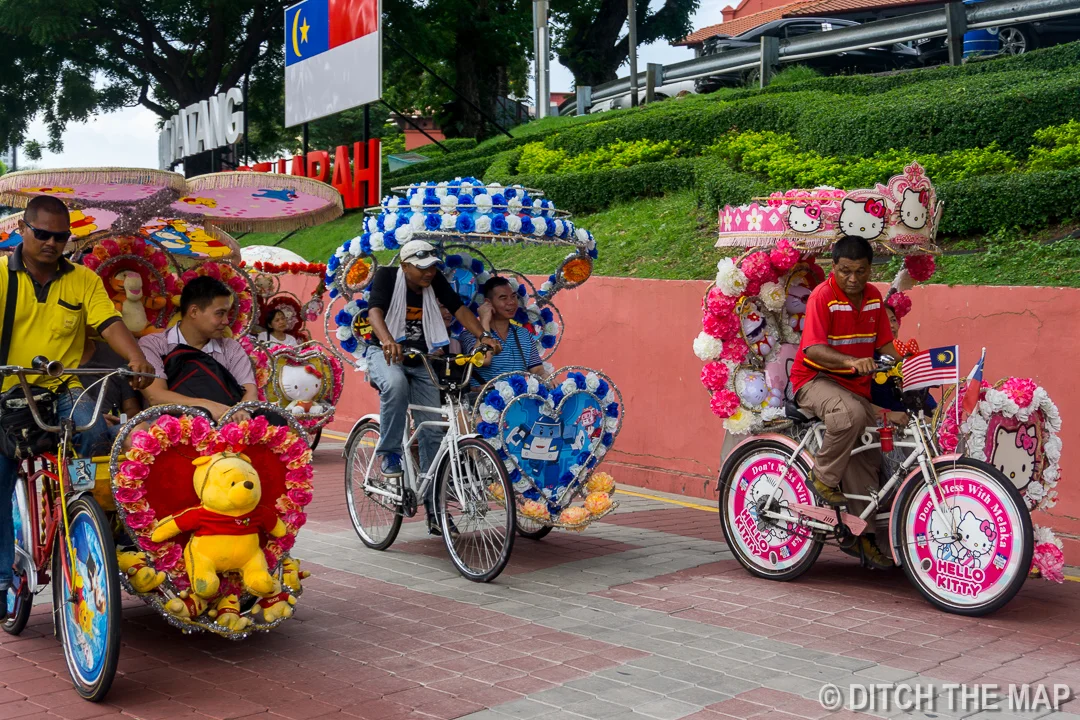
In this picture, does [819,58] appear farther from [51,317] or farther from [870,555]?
[51,317]

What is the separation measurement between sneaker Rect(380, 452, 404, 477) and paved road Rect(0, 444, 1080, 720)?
0.59 meters

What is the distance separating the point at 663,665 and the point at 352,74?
57.5 ft

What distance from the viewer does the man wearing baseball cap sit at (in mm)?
7371

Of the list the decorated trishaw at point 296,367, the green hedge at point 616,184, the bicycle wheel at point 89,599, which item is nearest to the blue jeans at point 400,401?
the bicycle wheel at point 89,599

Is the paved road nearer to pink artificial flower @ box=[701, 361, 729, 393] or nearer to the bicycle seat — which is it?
the bicycle seat

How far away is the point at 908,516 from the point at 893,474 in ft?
1.07

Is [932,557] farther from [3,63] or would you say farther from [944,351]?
[3,63]

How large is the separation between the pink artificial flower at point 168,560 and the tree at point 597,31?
31.1 meters

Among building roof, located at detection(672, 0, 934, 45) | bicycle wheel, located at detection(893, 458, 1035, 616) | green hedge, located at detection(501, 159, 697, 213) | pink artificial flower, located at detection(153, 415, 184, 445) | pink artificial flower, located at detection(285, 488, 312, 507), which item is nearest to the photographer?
pink artificial flower, located at detection(153, 415, 184, 445)

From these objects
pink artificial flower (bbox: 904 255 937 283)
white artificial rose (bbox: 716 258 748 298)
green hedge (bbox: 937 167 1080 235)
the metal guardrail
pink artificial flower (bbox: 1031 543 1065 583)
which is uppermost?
A: the metal guardrail

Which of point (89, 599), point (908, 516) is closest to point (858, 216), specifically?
point (908, 516)

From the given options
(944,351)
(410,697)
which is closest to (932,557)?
(944,351)

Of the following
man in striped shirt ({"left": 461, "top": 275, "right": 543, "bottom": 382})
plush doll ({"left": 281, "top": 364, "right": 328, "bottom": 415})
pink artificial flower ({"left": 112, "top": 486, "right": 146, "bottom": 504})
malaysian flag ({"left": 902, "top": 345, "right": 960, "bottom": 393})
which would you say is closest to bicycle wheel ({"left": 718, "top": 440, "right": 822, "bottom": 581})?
malaysian flag ({"left": 902, "top": 345, "right": 960, "bottom": 393})

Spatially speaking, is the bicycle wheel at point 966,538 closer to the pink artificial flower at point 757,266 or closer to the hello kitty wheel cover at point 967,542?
the hello kitty wheel cover at point 967,542
